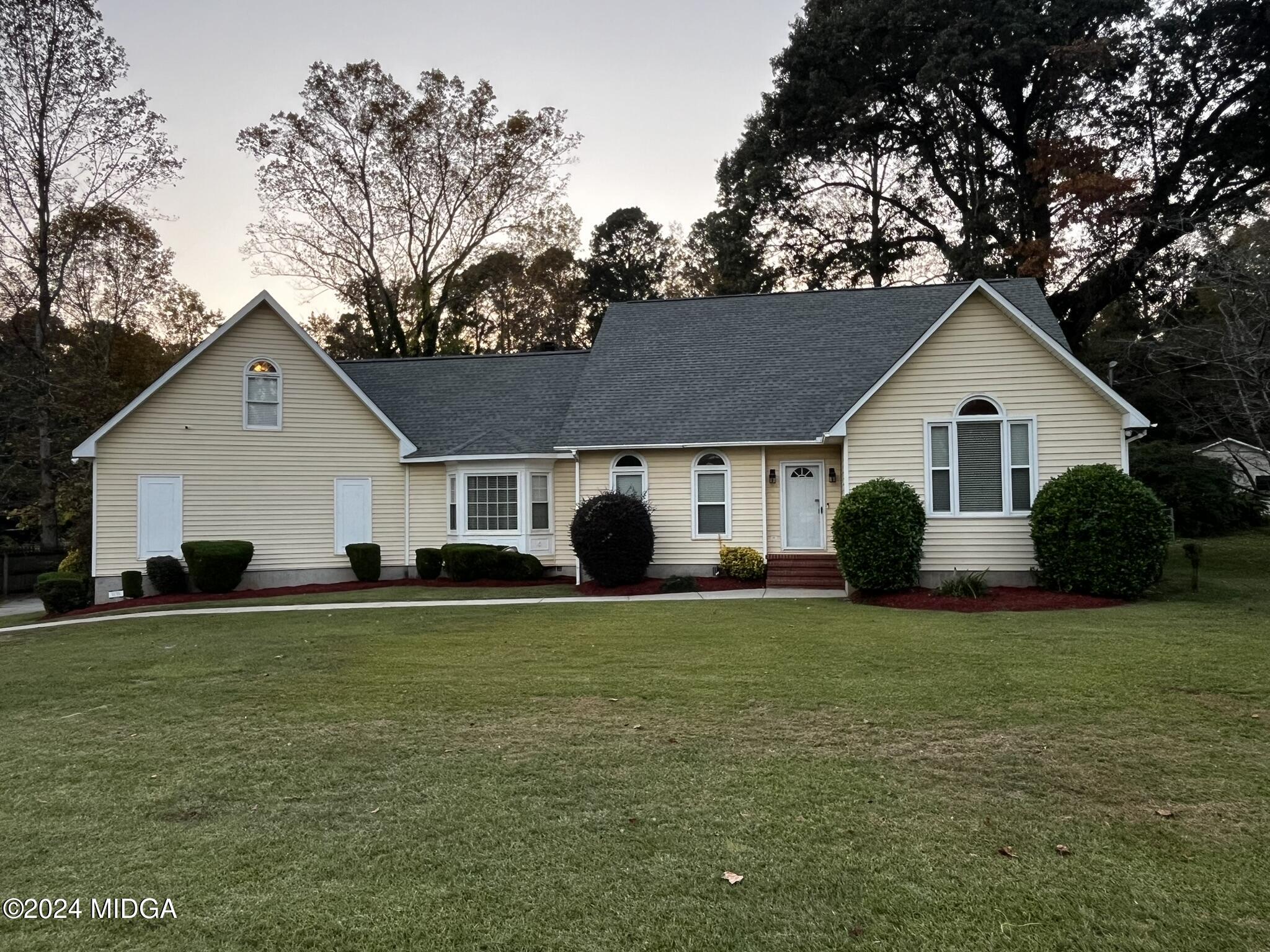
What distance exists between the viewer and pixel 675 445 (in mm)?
17391

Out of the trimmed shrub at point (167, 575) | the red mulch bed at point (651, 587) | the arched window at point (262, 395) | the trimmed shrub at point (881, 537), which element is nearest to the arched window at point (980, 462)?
the trimmed shrub at point (881, 537)

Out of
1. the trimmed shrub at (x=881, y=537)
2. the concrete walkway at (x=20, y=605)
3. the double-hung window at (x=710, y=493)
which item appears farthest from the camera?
the concrete walkway at (x=20, y=605)

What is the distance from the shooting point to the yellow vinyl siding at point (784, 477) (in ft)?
56.3

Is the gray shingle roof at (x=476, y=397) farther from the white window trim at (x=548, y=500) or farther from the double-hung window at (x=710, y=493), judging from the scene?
the double-hung window at (x=710, y=493)

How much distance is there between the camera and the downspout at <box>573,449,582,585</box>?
17.5m

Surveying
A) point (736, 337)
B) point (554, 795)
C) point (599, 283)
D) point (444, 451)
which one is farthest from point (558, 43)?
point (599, 283)

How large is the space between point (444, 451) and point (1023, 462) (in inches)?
510

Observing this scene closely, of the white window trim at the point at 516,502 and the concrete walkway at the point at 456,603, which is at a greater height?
the white window trim at the point at 516,502

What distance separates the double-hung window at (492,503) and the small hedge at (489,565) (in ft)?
3.35

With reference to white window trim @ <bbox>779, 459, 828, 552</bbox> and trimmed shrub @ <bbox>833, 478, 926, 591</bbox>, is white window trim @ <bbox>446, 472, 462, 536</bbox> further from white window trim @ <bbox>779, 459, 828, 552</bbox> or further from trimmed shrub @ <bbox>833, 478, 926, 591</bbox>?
trimmed shrub @ <bbox>833, 478, 926, 591</bbox>

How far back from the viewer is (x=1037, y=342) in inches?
564

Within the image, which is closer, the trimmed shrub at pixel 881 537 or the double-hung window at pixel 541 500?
the trimmed shrub at pixel 881 537

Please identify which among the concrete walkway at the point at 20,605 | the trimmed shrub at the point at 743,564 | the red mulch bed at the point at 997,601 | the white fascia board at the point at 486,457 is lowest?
the concrete walkway at the point at 20,605

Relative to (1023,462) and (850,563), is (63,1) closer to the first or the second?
(850,563)
